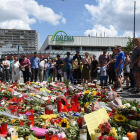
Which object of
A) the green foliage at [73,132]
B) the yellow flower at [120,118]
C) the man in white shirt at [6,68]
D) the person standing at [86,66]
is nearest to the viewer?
the green foliage at [73,132]

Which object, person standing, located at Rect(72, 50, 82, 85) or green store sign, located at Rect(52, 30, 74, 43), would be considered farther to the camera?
green store sign, located at Rect(52, 30, 74, 43)

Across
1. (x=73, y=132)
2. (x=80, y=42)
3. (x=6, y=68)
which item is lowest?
(x=73, y=132)

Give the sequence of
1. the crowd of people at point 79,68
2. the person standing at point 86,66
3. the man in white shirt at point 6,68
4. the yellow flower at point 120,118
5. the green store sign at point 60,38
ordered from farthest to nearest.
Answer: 1. the green store sign at point 60,38
2. the man in white shirt at point 6,68
3. the person standing at point 86,66
4. the crowd of people at point 79,68
5. the yellow flower at point 120,118

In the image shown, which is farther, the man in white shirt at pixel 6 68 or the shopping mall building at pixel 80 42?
the shopping mall building at pixel 80 42

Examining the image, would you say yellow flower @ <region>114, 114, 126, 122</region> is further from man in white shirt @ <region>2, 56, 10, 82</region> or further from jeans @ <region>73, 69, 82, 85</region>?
man in white shirt @ <region>2, 56, 10, 82</region>

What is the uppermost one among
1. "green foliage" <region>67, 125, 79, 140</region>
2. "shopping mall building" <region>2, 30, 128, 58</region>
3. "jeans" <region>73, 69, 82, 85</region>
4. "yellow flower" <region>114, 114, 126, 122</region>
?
"shopping mall building" <region>2, 30, 128, 58</region>

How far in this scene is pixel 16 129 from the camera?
243 centimetres

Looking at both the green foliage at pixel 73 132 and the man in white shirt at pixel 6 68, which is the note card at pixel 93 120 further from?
the man in white shirt at pixel 6 68

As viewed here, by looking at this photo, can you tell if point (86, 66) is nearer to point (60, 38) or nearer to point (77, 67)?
point (77, 67)

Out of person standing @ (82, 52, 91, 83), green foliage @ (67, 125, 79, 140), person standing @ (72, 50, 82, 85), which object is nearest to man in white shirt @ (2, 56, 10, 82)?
person standing @ (72, 50, 82, 85)

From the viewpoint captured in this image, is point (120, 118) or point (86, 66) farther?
point (86, 66)

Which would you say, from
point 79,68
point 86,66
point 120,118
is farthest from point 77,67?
point 120,118

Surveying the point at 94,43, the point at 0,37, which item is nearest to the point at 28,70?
the point at 94,43

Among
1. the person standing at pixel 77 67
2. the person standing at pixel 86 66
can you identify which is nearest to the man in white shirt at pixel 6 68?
the person standing at pixel 77 67
